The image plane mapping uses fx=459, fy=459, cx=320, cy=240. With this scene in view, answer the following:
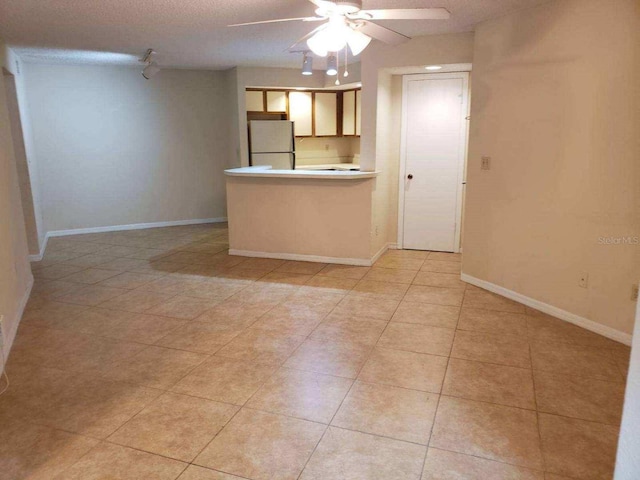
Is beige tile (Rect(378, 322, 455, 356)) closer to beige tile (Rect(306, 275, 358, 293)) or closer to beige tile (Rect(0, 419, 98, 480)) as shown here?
beige tile (Rect(306, 275, 358, 293))

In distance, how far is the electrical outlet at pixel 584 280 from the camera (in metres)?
3.32

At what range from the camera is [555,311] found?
141 inches

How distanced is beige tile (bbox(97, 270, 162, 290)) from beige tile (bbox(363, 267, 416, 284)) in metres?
2.17

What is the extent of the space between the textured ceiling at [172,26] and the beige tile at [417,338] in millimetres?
2384

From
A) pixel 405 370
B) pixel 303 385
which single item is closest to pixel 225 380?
pixel 303 385

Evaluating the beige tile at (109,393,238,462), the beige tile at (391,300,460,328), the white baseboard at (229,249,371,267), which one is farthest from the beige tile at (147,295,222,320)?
the beige tile at (391,300,460,328)

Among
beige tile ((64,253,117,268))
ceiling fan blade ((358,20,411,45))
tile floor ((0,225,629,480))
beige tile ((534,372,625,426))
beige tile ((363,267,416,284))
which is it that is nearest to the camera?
tile floor ((0,225,629,480))

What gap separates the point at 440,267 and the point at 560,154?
6.06ft

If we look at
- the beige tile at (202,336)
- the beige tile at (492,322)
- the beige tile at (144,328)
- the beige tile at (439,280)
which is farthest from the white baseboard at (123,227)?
the beige tile at (492,322)

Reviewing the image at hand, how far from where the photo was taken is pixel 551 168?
3520 millimetres

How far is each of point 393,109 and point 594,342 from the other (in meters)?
3.33

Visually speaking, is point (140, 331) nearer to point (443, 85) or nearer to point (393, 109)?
point (393, 109)

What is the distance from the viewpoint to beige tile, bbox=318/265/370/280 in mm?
4641

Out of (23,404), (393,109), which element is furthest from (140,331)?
(393,109)
